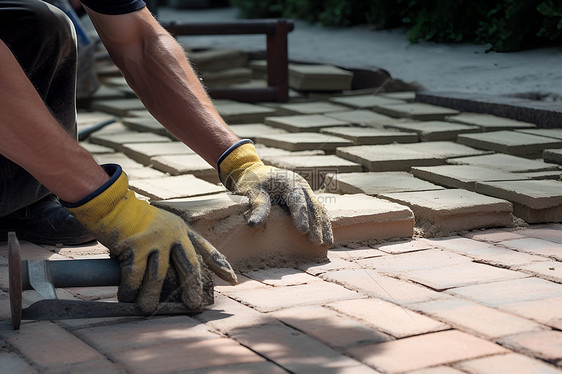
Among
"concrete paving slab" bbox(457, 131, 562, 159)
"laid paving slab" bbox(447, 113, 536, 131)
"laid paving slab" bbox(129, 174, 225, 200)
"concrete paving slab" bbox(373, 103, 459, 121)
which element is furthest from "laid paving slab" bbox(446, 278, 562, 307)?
"concrete paving slab" bbox(373, 103, 459, 121)

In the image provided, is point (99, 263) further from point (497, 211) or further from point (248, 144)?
point (497, 211)

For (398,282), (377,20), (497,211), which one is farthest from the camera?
(377,20)

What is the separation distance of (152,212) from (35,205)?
42.4 inches

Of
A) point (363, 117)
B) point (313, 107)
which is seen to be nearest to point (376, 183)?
point (363, 117)

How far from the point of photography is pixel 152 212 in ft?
7.53

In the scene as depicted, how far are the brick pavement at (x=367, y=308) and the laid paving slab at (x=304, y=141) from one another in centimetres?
70

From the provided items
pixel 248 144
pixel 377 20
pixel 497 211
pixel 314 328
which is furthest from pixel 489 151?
pixel 377 20

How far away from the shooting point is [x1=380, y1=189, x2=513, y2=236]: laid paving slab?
305 centimetres

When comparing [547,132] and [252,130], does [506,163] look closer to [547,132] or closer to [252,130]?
[547,132]

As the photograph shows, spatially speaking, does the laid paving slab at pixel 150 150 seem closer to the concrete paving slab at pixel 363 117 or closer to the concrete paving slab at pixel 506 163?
the concrete paving slab at pixel 363 117

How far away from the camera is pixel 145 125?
5152 millimetres

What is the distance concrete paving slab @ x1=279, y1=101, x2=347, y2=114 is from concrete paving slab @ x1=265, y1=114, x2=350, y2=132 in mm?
158

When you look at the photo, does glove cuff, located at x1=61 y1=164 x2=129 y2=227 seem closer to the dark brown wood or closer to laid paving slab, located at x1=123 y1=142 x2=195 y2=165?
laid paving slab, located at x1=123 y1=142 x2=195 y2=165

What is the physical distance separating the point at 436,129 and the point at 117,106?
8.27 feet
